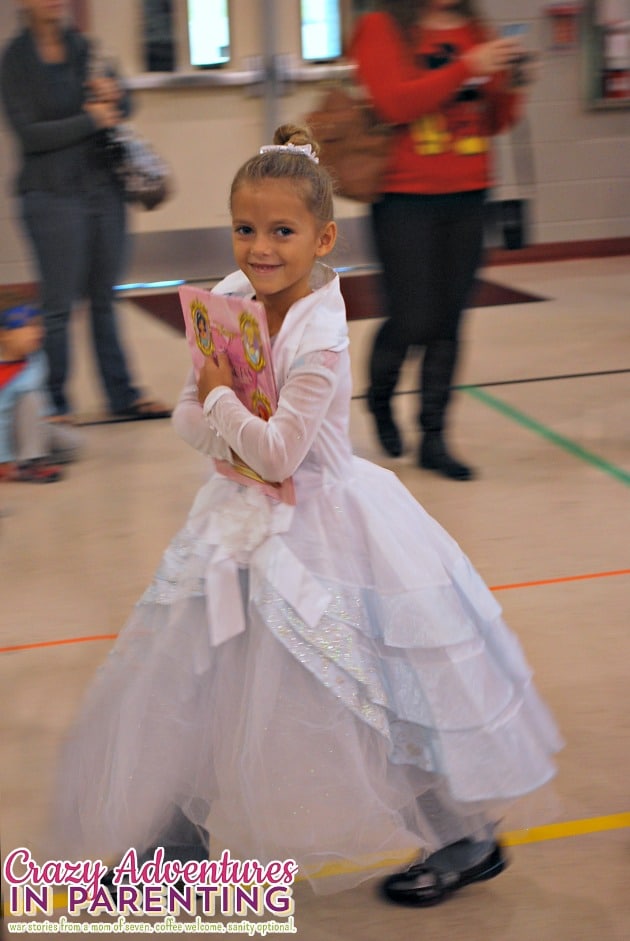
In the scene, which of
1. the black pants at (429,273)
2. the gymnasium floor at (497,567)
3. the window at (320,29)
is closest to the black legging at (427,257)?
the black pants at (429,273)

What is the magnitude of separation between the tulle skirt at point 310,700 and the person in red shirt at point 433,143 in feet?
5.86

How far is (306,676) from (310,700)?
0.11 ft

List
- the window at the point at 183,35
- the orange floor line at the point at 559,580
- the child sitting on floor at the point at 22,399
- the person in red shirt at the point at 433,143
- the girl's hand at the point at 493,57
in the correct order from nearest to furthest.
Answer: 1. the orange floor line at the point at 559,580
2. the girl's hand at the point at 493,57
3. the person in red shirt at the point at 433,143
4. the child sitting on floor at the point at 22,399
5. the window at the point at 183,35

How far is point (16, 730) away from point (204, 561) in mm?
Result: 848

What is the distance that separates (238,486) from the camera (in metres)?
1.69

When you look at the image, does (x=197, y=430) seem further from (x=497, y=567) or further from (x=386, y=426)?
(x=386, y=426)

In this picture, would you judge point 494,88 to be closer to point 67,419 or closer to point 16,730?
point 67,419

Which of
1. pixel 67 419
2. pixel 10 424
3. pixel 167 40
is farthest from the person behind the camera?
pixel 167 40

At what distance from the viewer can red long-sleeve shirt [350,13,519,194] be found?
3.20 m

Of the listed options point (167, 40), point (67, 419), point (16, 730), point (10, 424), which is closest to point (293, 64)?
point (167, 40)

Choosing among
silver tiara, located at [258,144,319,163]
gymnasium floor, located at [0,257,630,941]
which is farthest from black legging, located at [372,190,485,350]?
silver tiara, located at [258,144,319,163]

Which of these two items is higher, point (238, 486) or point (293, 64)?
point (293, 64)

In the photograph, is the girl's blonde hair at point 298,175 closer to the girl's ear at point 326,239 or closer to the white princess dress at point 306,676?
the girl's ear at point 326,239

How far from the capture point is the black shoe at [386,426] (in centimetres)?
370
